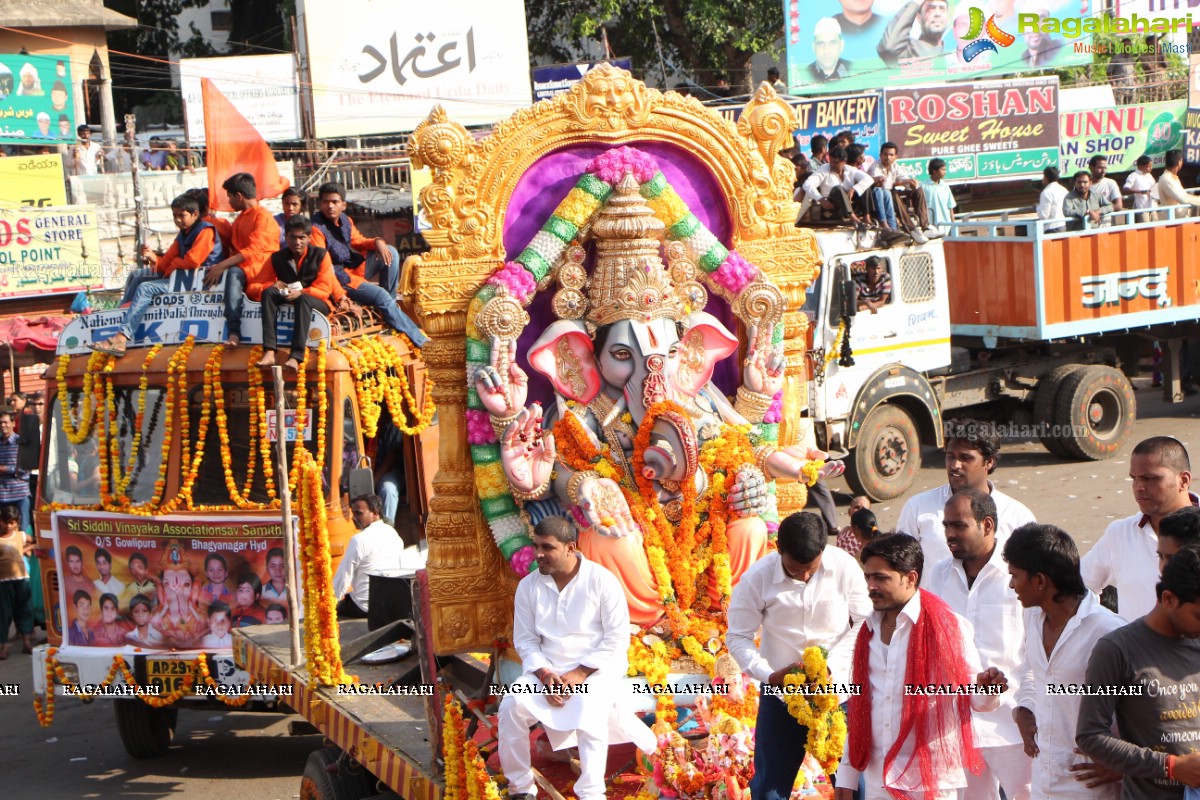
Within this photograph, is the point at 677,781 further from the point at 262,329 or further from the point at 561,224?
the point at 262,329

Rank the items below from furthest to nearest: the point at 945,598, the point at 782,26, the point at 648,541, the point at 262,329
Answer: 1. the point at 782,26
2. the point at 262,329
3. the point at 648,541
4. the point at 945,598

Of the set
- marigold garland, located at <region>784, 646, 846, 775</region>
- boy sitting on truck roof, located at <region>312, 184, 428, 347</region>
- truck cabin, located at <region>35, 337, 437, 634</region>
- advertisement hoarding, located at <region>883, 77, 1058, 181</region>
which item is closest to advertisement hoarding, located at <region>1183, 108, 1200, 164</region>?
advertisement hoarding, located at <region>883, 77, 1058, 181</region>

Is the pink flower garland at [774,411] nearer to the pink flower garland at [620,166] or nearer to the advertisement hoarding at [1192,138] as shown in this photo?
the pink flower garland at [620,166]

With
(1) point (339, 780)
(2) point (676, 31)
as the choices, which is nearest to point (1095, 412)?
(1) point (339, 780)

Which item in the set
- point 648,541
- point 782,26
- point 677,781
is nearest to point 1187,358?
point 782,26

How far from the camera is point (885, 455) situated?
1402 centimetres

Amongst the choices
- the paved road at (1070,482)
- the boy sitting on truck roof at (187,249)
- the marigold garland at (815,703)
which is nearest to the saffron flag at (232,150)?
the boy sitting on truck roof at (187,249)

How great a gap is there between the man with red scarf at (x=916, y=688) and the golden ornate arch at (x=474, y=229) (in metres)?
2.63

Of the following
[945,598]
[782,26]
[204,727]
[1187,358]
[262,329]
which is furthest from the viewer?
[782,26]

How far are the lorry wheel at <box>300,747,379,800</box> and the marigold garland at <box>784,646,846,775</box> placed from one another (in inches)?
94.2

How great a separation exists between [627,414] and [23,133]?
14796 mm

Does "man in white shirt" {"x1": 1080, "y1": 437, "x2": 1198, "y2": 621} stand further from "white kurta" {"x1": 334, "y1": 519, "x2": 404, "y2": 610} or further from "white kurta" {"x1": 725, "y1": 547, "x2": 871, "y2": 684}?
"white kurta" {"x1": 334, "y1": 519, "x2": 404, "y2": 610}

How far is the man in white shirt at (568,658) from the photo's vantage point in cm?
560

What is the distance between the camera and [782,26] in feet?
86.6
